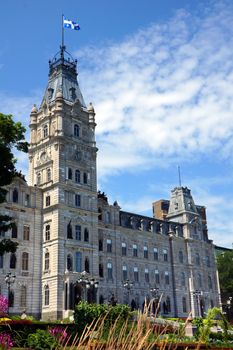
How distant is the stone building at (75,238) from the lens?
177 feet

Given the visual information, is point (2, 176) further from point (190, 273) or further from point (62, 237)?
point (190, 273)

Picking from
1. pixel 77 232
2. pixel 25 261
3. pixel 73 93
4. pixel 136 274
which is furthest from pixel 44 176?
pixel 136 274

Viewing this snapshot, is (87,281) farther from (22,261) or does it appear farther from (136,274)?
(136,274)

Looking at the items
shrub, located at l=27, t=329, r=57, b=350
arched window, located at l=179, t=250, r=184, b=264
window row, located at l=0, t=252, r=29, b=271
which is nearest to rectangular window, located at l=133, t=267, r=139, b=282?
arched window, located at l=179, t=250, r=184, b=264

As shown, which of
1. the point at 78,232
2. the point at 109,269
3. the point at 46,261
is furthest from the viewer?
the point at 109,269

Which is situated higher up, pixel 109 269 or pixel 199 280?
pixel 109 269

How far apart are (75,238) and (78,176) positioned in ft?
29.1

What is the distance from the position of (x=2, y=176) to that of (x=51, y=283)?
2607 centimetres

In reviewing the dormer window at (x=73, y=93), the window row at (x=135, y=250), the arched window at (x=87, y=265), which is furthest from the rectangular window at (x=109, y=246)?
the dormer window at (x=73, y=93)

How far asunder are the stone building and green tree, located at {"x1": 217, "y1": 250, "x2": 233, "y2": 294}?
308 inches

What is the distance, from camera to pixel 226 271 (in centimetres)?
8631

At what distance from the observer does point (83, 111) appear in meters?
64.2

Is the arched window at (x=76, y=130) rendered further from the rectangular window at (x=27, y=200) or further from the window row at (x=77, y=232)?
the window row at (x=77, y=232)

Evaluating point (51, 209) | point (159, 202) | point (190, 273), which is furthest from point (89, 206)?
point (159, 202)
